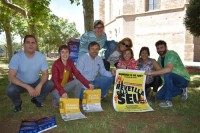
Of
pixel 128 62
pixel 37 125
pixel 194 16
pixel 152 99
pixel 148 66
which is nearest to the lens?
pixel 37 125

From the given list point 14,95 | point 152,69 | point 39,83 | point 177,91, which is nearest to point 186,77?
point 177,91

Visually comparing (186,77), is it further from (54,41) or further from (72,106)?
(54,41)

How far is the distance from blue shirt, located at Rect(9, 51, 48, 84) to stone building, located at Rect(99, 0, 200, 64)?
77.2ft

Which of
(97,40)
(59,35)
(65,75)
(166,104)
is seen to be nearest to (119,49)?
(97,40)

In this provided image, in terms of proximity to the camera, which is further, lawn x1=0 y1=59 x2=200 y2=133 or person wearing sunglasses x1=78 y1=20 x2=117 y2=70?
person wearing sunglasses x1=78 y1=20 x2=117 y2=70

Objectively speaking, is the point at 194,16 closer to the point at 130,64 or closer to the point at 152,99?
the point at 152,99

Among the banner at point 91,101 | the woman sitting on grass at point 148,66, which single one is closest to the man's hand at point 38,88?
the banner at point 91,101

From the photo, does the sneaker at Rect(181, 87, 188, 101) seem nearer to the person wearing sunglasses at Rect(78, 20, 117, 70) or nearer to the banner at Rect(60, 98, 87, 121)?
the person wearing sunglasses at Rect(78, 20, 117, 70)

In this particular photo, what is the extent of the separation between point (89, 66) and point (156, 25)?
88.6 feet

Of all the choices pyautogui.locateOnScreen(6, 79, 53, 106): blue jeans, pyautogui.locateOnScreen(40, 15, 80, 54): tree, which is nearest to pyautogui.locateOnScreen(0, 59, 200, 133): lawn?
pyautogui.locateOnScreen(6, 79, 53, 106): blue jeans

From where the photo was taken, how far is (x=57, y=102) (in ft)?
18.9

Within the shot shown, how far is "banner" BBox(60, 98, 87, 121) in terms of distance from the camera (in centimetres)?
476

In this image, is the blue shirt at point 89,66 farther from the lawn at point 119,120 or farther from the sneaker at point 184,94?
the sneaker at point 184,94

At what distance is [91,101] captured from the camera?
17.8ft
